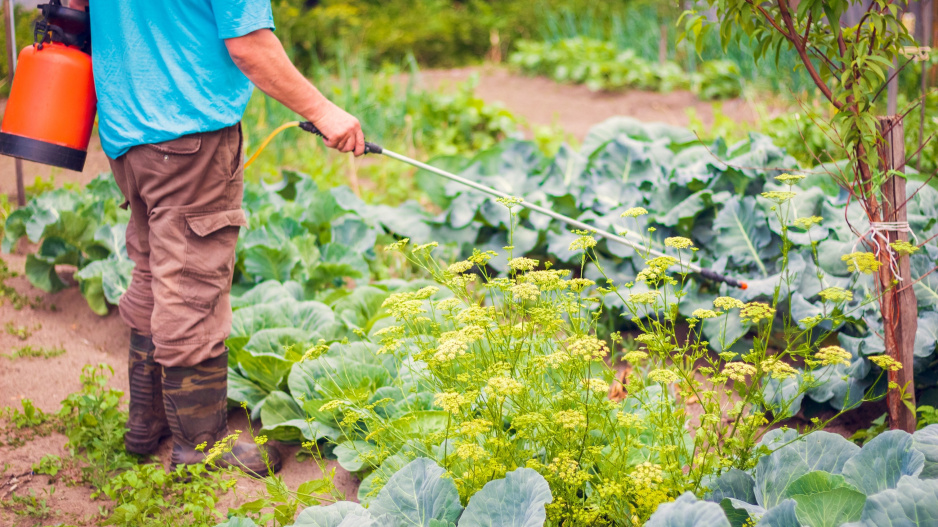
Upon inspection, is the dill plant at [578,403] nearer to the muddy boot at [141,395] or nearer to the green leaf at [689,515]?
the green leaf at [689,515]

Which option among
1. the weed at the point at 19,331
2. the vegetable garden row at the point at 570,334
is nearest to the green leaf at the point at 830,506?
the vegetable garden row at the point at 570,334

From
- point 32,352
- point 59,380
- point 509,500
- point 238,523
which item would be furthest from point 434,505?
point 32,352

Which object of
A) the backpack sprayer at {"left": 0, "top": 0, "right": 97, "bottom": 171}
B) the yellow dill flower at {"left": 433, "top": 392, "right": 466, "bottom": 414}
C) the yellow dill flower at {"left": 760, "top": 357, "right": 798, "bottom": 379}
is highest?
the backpack sprayer at {"left": 0, "top": 0, "right": 97, "bottom": 171}

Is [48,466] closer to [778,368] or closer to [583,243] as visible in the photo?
[583,243]

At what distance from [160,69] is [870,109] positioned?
1956mm

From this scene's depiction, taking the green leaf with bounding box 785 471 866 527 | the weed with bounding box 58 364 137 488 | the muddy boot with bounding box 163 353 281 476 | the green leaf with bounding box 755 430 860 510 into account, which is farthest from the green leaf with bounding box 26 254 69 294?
the green leaf with bounding box 785 471 866 527

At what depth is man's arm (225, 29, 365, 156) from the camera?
77.0 inches

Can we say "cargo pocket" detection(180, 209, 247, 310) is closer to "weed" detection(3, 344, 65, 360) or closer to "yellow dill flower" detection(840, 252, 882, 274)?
"weed" detection(3, 344, 65, 360)

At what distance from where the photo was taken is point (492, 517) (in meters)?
1.61

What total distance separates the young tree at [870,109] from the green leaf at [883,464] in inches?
9.1

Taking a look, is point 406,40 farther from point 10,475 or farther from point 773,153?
point 10,475

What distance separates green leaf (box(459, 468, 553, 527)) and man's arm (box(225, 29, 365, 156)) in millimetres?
1126

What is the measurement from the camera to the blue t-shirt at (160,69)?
78.1 inches

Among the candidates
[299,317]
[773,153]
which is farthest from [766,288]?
[299,317]
